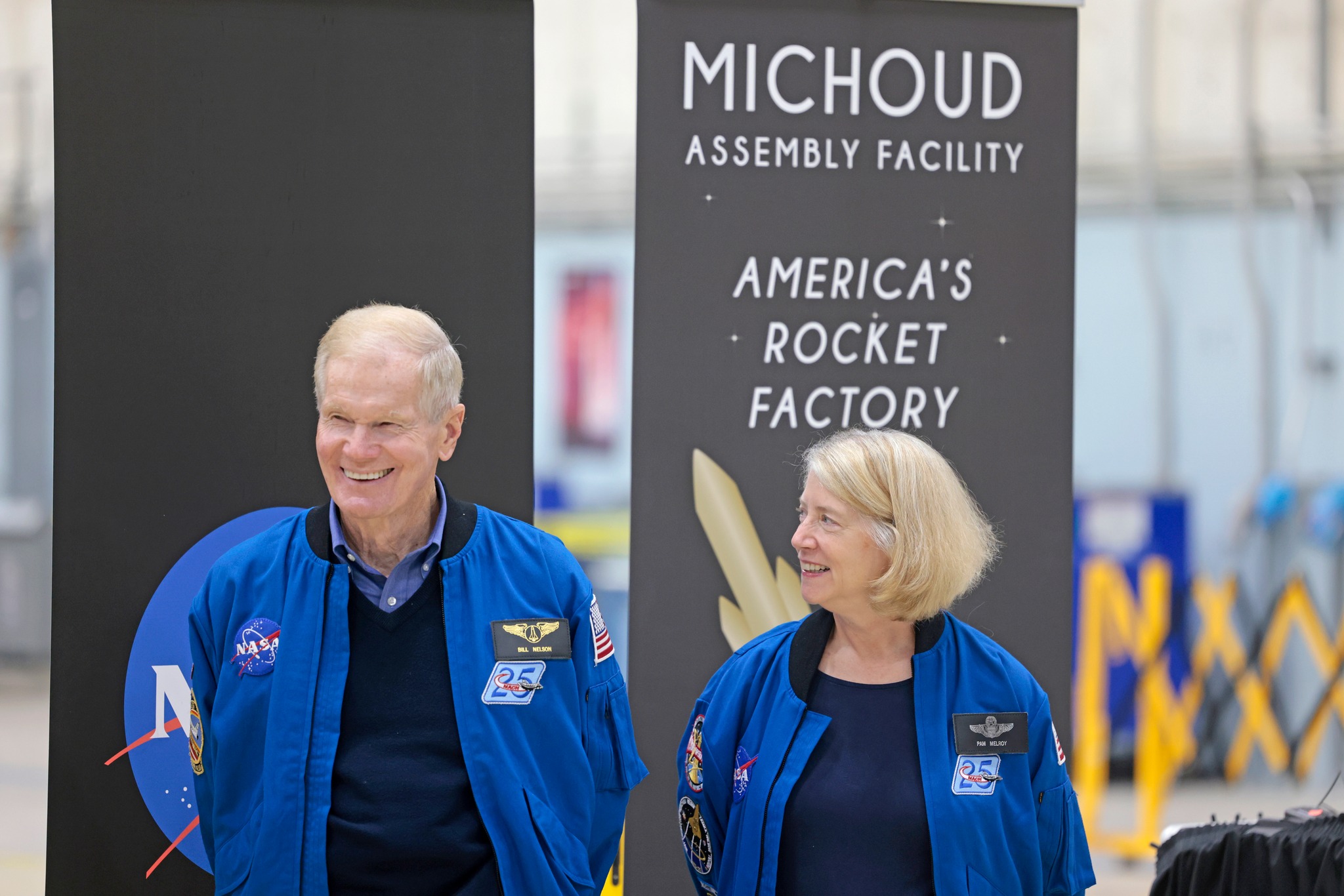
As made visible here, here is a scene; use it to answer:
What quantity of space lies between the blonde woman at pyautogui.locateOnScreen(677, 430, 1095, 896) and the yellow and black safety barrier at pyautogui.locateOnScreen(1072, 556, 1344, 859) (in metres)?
1.35

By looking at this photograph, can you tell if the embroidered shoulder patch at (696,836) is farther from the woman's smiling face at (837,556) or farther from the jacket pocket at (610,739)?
the woman's smiling face at (837,556)

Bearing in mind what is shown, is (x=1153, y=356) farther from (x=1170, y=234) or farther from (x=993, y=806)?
(x=993, y=806)

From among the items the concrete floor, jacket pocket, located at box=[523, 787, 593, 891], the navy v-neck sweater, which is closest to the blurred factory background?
jacket pocket, located at box=[523, 787, 593, 891]

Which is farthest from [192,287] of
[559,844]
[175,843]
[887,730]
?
[887,730]

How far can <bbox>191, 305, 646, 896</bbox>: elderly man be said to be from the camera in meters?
1.84

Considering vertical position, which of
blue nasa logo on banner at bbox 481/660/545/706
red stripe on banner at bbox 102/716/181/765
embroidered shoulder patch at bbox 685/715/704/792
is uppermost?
blue nasa logo on banner at bbox 481/660/545/706

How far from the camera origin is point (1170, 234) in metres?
3.34

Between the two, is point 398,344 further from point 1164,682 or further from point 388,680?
point 1164,682

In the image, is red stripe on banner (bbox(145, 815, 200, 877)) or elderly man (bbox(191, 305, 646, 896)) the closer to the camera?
elderly man (bbox(191, 305, 646, 896))

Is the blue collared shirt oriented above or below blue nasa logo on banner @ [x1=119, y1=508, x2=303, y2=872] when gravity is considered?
above

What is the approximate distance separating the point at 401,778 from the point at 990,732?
0.93m

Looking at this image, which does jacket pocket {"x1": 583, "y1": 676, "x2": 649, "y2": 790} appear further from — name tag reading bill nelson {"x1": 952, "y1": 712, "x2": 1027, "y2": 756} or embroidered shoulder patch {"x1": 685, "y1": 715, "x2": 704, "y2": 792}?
name tag reading bill nelson {"x1": 952, "y1": 712, "x2": 1027, "y2": 756}

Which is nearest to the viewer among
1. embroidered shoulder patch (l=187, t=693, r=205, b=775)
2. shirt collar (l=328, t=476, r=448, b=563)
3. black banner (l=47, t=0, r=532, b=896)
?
shirt collar (l=328, t=476, r=448, b=563)

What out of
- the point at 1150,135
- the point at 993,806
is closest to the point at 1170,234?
the point at 1150,135
